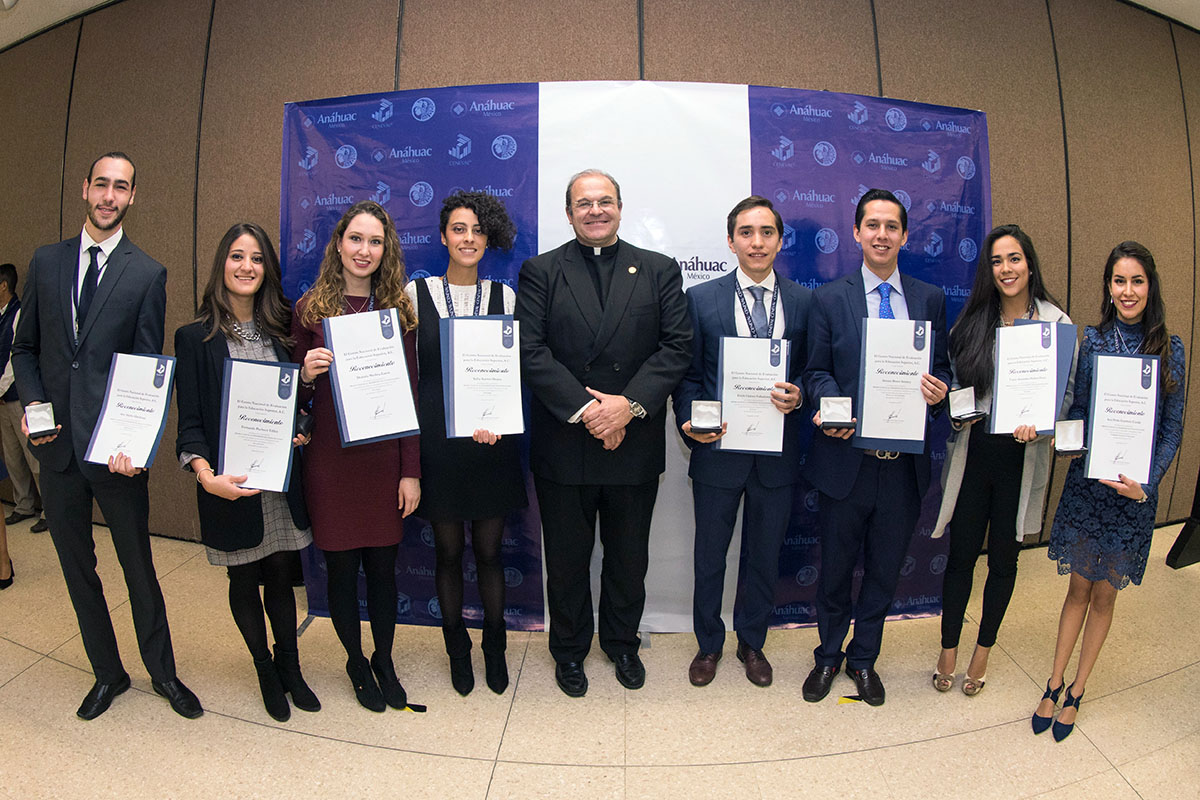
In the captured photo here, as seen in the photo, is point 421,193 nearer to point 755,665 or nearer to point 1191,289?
point 755,665

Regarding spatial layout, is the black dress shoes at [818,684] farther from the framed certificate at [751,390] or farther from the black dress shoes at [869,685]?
the framed certificate at [751,390]

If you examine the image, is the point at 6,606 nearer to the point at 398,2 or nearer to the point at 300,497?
the point at 300,497

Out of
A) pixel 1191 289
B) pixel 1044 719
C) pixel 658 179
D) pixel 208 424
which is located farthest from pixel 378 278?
pixel 1191 289

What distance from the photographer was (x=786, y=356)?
7.48 ft

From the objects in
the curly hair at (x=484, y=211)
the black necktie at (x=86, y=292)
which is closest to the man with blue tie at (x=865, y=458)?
the curly hair at (x=484, y=211)

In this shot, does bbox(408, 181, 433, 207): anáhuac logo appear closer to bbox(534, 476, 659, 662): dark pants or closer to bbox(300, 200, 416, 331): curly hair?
bbox(300, 200, 416, 331): curly hair

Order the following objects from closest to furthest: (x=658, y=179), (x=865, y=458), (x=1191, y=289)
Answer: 1. (x=865, y=458)
2. (x=658, y=179)
3. (x=1191, y=289)

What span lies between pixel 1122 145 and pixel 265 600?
5148 mm

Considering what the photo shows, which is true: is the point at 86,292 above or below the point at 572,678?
above

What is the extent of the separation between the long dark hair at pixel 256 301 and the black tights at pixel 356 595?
0.74m

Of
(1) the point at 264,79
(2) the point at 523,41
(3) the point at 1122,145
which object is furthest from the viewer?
(3) the point at 1122,145

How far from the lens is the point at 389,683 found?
2.36 meters

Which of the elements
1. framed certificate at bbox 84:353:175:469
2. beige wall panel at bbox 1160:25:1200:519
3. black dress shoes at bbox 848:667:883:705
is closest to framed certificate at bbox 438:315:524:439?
framed certificate at bbox 84:353:175:469

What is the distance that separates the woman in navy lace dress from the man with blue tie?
1.46 ft
